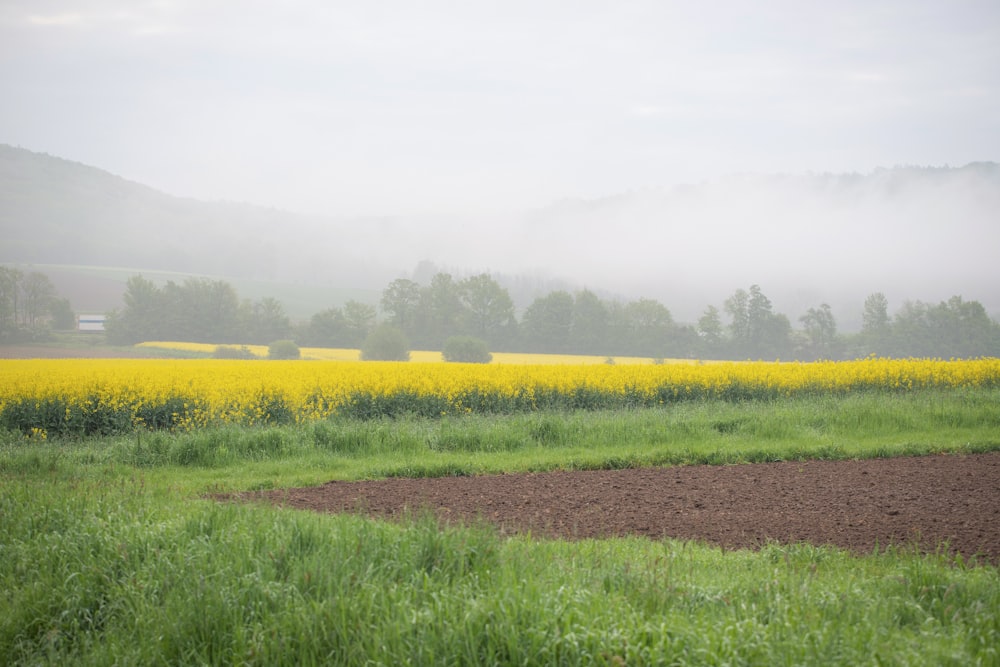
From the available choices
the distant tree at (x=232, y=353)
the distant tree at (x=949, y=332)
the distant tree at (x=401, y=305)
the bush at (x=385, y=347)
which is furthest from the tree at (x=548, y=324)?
the distant tree at (x=949, y=332)

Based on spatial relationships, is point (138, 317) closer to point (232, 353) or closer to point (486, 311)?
point (232, 353)

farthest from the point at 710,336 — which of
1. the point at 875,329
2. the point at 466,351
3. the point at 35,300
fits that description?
the point at 35,300

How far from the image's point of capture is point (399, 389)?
19.9 m

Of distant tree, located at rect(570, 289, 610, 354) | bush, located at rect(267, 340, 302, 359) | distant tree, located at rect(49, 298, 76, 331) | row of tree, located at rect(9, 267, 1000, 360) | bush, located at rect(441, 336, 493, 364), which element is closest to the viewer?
bush, located at rect(267, 340, 302, 359)

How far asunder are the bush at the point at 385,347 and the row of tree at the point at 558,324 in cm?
765

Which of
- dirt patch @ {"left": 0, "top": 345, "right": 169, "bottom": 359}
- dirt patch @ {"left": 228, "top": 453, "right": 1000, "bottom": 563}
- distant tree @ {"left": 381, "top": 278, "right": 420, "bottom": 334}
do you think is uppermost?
distant tree @ {"left": 381, "top": 278, "right": 420, "bottom": 334}

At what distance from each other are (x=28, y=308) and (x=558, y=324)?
46298 millimetres

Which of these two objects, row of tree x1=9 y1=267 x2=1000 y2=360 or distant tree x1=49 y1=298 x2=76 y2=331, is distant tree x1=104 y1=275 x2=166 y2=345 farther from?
distant tree x1=49 y1=298 x2=76 y2=331

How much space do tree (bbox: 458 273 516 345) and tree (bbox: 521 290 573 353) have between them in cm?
202

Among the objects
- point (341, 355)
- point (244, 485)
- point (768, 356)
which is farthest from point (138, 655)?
point (768, 356)

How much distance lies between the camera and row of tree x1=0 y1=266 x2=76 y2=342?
163ft

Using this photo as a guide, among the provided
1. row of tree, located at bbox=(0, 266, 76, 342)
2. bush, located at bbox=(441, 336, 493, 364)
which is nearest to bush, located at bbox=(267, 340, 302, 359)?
bush, located at bbox=(441, 336, 493, 364)

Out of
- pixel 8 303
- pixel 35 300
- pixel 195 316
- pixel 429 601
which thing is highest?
pixel 35 300

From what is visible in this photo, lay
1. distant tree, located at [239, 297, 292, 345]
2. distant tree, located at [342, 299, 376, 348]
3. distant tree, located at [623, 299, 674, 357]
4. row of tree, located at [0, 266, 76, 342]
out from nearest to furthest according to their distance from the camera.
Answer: row of tree, located at [0, 266, 76, 342], distant tree, located at [239, 297, 292, 345], distant tree, located at [342, 299, 376, 348], distant tree, located at [623, 299, 674, 357]
